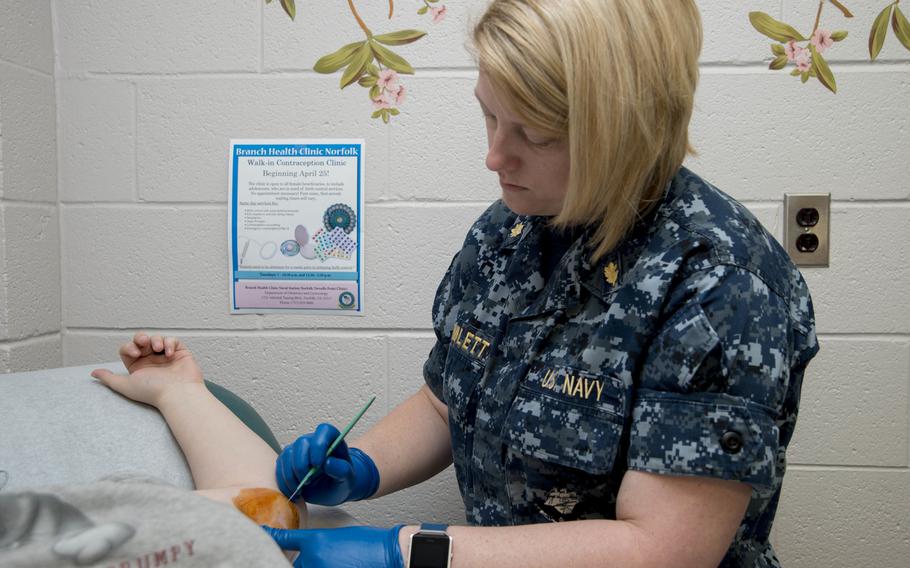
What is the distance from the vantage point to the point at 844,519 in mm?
1489

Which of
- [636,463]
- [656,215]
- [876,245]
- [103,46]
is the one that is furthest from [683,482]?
[103,46]

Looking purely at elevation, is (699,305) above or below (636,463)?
above

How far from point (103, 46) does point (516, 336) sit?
46.4 inches

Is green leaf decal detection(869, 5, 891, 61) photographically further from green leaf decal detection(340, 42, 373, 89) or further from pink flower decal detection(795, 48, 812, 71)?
green leaf decal detection(340, 42, 373, 89)

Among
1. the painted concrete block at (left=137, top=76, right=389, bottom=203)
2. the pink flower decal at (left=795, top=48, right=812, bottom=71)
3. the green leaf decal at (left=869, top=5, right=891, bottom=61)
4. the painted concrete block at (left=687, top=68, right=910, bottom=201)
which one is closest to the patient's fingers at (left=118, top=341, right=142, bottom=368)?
the painted concrete block at (left=137, top=76, right=389, bottom=203)

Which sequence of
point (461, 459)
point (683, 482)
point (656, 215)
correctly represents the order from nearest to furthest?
point (683, 482) < point (656, 215) < point (461, 459)

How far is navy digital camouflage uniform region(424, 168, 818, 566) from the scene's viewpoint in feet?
2.63

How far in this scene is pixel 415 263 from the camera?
1531 millimetres

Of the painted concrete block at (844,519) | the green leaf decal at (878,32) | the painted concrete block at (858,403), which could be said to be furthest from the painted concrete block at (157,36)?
the painted concrete block at (844,519)

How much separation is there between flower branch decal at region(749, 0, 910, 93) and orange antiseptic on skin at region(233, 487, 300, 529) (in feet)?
4.11

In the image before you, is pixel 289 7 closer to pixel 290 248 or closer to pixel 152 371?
pixel 290 248

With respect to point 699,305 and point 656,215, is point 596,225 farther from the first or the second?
point 699,305

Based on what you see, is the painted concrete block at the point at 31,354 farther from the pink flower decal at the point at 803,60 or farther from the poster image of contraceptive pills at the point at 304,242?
the pink flower decal at the point at 803,60

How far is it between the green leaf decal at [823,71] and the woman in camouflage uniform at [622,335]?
27.7 inches
